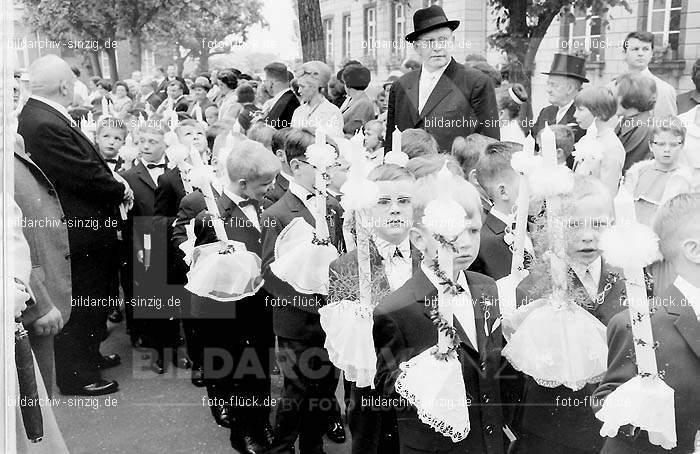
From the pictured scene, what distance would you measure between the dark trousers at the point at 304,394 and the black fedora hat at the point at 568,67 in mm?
3356

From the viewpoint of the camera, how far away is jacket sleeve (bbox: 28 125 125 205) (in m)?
4.34

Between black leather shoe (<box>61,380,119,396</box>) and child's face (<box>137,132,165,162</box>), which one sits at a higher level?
child's face (<box>137,132,165,162</box>)

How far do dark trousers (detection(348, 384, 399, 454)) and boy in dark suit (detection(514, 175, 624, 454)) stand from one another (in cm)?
59

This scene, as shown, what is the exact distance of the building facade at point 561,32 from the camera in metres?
9.31

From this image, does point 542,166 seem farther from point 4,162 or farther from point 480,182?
point 4,162

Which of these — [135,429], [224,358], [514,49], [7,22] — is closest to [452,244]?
[7,22]

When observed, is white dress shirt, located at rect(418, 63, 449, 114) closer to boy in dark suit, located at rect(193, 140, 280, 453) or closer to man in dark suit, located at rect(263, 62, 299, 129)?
boy in dark suit, located at rect(193, 140, 280, 453)

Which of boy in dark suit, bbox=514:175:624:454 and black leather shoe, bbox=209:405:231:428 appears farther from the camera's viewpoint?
black leather shoe, bbox=209:405:231:428

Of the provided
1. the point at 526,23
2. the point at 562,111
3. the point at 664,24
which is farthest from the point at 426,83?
the point at 664,24

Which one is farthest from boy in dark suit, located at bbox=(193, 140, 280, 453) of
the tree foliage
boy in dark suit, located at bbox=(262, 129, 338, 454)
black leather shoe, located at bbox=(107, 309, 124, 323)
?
the tree foliage

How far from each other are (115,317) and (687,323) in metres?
5.02

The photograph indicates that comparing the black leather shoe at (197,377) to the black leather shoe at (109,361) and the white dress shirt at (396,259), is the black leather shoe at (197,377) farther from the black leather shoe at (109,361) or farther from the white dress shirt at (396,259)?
the white dress shirt at (396,259)

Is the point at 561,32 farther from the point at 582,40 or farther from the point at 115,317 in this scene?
the point at 115,317

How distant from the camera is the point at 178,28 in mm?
11828
